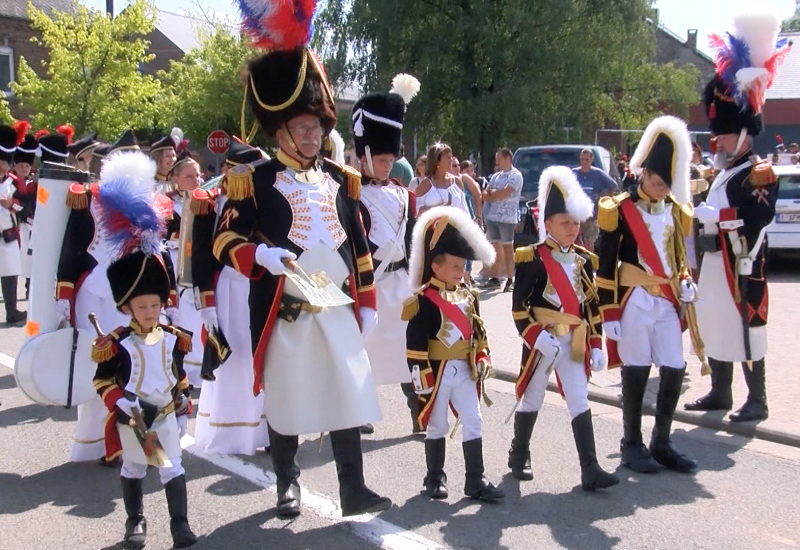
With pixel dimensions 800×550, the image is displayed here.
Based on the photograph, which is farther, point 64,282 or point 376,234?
point 376,234

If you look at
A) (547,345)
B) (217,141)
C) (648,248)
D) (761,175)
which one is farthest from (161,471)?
(217,141)

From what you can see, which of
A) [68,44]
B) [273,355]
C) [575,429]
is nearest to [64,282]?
[273,355]

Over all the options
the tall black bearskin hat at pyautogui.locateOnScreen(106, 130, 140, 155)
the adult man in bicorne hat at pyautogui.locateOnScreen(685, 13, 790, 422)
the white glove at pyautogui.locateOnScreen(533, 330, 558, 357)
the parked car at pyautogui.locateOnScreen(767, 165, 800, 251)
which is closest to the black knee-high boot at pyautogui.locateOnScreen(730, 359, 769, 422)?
the adult man in bicorne hat at pyautogui.locateOnScreen(685, 13, 790, 422)

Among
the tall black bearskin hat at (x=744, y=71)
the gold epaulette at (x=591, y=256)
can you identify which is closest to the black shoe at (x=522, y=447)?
the gold epaulette at (x=591, y=256)

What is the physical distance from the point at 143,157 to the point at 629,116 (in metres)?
34.5

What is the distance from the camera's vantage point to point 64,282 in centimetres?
596

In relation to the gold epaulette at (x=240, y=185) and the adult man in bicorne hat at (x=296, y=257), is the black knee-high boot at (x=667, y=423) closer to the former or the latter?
the adult man in bicorne hat at (x=296, y=257)

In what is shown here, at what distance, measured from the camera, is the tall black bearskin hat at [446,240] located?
207 inches

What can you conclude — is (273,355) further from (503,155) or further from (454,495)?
(503,155)

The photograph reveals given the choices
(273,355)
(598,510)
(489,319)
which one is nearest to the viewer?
(273,355)

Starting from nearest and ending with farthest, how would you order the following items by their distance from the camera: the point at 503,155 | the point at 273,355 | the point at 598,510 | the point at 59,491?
the point at 273,355
the point at 598,510
the point at 59,491
the point at 503,155

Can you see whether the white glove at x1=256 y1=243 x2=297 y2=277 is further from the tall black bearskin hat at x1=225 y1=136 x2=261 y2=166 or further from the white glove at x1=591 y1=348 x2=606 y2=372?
the white glove at x1=591 y1=348 x2=606 y2=372

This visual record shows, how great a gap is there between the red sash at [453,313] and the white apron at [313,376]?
776mm

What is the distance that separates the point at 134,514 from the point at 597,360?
264cm
